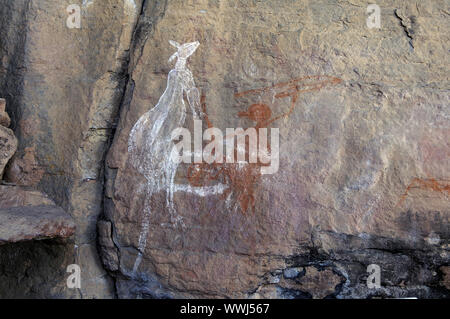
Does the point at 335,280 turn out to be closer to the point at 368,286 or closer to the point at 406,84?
the point at 368,286

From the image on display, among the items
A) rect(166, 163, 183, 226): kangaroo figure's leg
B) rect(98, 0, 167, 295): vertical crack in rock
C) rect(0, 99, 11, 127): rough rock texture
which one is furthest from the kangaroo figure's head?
rect(0, 99, 11, 127): rough rock texture

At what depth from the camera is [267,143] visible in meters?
2.38

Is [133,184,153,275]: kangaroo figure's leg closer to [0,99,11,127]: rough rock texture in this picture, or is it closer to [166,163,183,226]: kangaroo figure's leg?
[166,163,183,226]: kangaroo figure's leg

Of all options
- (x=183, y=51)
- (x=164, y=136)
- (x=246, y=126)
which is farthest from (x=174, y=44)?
(x=246, y=126)

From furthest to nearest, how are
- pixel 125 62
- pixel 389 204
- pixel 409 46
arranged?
pixel 125 62, pixel 409 46, pixel 389 204

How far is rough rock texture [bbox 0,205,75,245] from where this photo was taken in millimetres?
2134

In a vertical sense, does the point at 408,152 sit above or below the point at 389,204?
above

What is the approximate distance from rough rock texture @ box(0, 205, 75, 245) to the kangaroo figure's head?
42.7 inches

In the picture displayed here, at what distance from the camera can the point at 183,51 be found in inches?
98.7

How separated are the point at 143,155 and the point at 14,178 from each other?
802 millimetres

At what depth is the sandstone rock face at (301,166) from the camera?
227cm

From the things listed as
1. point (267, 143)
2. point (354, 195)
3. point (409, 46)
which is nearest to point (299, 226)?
point (354, 195)

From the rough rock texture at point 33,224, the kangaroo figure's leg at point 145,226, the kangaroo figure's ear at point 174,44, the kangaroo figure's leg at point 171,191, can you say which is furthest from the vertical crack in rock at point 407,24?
the rough rock texture at point 33,224

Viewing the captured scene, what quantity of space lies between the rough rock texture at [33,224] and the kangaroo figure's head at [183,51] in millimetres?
1085
